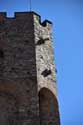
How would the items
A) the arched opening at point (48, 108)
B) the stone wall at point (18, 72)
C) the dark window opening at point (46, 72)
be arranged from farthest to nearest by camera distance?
the dark window opening at point (46, 72) < the arched opening at point (48, 108) < the stone wall at point (18, 72)

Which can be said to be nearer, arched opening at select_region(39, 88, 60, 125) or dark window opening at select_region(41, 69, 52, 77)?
arched opening at select_region(39, 88, 60, 125)

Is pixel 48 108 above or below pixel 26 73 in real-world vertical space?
below

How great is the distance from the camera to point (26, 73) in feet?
47.4

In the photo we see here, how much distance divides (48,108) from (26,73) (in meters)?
1.36

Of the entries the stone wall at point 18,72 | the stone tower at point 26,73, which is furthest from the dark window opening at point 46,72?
the stone wall at point 18,72

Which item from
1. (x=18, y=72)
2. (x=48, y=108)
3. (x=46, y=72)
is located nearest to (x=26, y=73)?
(x=18, y=72)

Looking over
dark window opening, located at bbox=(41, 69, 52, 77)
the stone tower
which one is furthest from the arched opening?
dark window opening, located at bbox=(41, 69, 52, 77)

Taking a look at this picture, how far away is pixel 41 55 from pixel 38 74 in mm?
810

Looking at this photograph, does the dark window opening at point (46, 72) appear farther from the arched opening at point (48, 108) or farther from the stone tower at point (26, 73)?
the arched opening at point (48, 108)

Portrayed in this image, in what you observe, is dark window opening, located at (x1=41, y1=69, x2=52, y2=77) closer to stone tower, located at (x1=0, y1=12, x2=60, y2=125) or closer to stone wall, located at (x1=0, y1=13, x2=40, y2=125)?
stone tower, located at (x1=0, y1=12, x2=60, y2=125)

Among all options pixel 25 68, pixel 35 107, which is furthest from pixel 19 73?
pixel 35 107

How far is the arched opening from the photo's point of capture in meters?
14.3

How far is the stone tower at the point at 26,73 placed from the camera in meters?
14.0

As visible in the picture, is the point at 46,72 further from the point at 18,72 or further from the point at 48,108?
the point at 48,108
